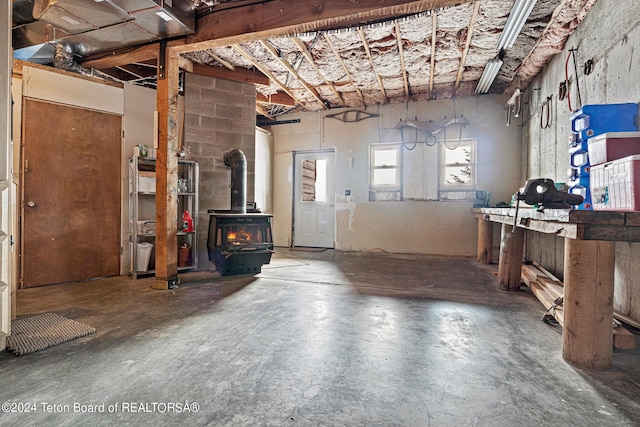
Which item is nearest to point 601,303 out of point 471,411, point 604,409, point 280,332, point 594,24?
point 604,409

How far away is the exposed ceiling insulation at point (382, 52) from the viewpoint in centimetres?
320

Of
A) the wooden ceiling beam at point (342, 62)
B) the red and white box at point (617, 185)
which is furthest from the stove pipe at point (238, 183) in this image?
the red and white box at point (617, 185)

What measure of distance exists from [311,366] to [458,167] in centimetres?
527

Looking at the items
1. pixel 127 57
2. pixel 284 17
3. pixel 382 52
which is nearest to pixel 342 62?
pixel 382 52

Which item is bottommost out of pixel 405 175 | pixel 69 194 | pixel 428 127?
pixel 69 194

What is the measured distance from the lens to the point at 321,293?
331 cm

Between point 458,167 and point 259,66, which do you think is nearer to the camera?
point 259,66

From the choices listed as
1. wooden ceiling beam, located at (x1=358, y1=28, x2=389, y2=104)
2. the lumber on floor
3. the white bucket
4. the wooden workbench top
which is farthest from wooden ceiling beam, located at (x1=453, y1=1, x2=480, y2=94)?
the white bucket

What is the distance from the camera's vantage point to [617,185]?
5.76 ft

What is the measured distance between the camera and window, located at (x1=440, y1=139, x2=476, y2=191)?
590 centimetres

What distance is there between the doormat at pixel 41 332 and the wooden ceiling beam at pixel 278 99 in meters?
4.82

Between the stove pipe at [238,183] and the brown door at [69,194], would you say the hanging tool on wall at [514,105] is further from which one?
the brown door at [69,194]

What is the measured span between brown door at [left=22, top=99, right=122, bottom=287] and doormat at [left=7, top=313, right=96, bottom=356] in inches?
52.6

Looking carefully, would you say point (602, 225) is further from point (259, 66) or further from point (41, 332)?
point (259, 66)
